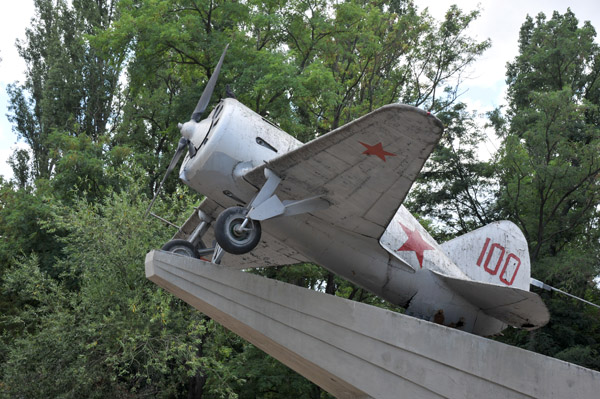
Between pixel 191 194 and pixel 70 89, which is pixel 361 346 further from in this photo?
pixel 70 89

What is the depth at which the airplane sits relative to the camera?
6.23 meters

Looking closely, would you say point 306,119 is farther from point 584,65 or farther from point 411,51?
point 584,65

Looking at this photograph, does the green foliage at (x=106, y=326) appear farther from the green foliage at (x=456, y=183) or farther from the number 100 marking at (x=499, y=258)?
the green foliage at (x=456, y=183)

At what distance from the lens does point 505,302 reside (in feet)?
21.4

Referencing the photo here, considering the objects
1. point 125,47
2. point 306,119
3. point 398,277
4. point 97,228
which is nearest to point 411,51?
point 306,119

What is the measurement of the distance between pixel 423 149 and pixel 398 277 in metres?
2.22

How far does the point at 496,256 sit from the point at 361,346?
133 inches

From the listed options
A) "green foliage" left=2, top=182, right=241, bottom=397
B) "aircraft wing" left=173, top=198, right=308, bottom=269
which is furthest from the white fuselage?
"green foliage" left=2, top=182, right=241, bottom=397

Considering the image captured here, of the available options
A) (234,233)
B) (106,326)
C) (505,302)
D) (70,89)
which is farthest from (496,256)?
(70,89)

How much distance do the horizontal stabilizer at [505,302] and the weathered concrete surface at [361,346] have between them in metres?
1.54

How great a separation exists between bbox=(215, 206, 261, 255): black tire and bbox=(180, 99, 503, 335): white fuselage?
1.28 ft

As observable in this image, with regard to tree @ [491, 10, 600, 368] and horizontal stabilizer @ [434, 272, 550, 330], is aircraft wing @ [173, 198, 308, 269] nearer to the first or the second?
horizontal stabilizer @ [434, 272, 550, 330]

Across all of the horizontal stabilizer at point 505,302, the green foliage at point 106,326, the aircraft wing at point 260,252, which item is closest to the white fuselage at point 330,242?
the horizontal stabilizer at point 505,302

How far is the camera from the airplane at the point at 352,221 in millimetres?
6227
